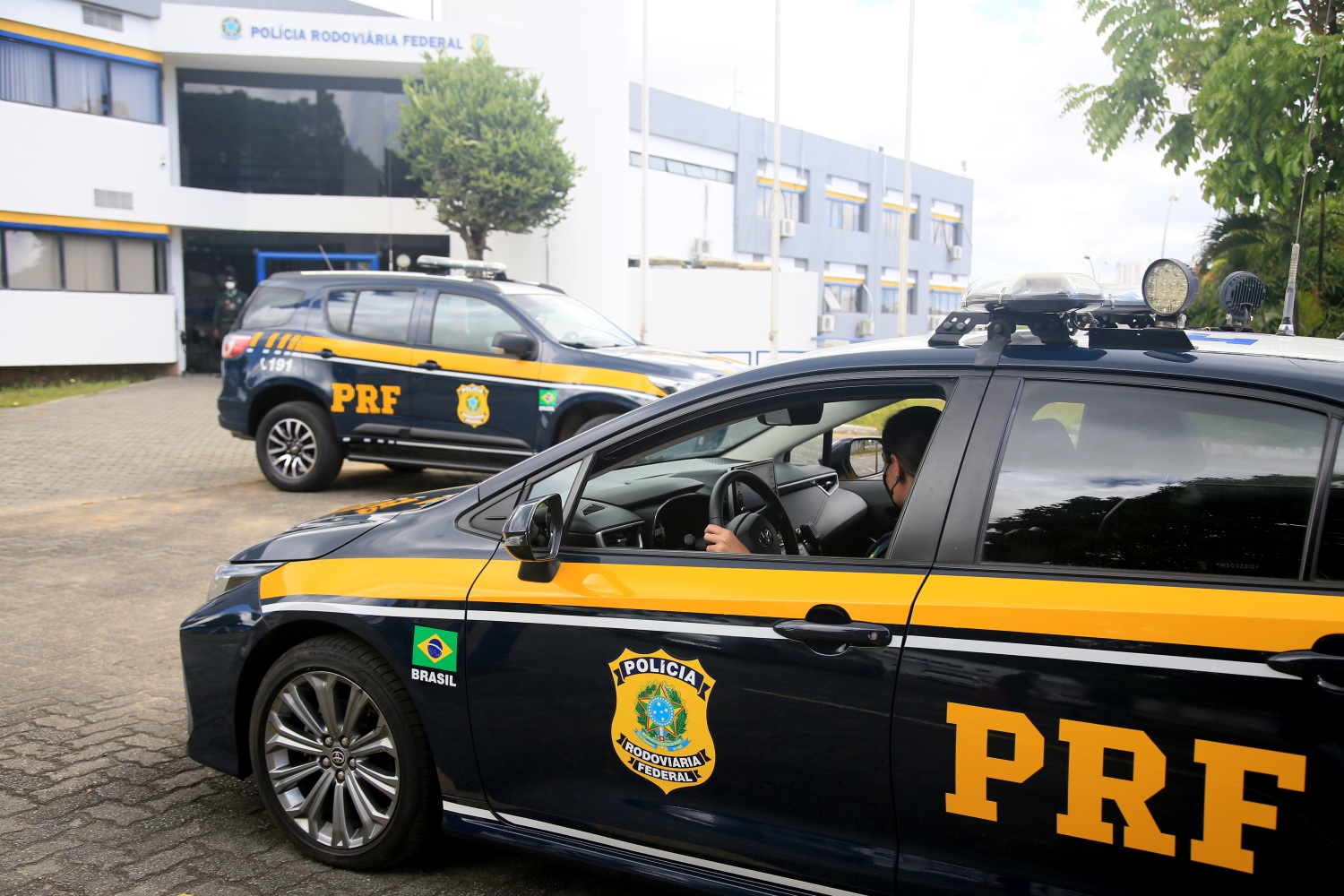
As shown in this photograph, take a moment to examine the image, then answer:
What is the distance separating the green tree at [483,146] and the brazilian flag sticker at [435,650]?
20264 mm

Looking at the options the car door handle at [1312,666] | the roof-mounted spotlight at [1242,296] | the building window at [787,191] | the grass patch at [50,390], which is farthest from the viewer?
the building window at [787,191]

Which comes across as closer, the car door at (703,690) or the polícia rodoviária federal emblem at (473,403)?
the car door at (703,690)

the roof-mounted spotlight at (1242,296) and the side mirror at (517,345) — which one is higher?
the roof-mounted spotlight at (1242,296)

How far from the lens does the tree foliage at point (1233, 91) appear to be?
33.6ft

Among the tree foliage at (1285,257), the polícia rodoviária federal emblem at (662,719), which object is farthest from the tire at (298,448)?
the tree foliage at (1285,257)

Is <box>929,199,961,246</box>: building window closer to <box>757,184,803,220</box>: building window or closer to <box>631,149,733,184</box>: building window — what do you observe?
<box>757,184,803,220</box>: building window

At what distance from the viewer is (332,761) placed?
121 inches

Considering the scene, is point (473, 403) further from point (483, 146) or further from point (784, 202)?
point (784, 202)

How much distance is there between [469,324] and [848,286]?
44899 mm

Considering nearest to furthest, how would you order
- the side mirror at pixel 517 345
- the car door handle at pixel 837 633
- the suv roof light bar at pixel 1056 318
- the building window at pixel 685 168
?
the car door handle at pixel 837 633 < the suv roof light bar at pixel 1056 318 < the side mirror at pixel 517 345 < the building window at pixel 685 168

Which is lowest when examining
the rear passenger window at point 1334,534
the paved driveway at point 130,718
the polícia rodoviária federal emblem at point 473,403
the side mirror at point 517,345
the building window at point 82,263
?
the paved driveway at point 130,718

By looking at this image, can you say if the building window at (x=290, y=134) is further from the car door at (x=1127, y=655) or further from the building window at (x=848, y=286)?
the building window at (x=848, y=286)

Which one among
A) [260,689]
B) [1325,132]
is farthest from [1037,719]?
[1325,132]

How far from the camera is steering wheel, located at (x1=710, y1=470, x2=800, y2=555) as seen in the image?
9.82 feet
